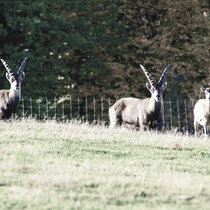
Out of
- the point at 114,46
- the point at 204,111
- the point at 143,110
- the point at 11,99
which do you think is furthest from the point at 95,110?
the point at 11,99

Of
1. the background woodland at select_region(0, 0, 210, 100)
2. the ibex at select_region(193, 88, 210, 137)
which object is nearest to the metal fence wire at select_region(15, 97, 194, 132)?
the background woodland at select_region(0, 0, 210, 100)

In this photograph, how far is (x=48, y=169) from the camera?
8.15 meters

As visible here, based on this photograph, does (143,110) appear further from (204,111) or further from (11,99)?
(11,99)

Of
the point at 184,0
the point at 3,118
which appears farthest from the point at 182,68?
the point at 3,118

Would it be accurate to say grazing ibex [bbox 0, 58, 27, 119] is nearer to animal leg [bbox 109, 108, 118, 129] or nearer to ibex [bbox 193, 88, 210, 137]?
animal leg [bbox 109, 108, 118, 129]

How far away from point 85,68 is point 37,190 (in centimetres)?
2157

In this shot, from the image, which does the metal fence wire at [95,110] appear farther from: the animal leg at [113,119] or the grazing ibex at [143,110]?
the grazing ibex at [143,110]

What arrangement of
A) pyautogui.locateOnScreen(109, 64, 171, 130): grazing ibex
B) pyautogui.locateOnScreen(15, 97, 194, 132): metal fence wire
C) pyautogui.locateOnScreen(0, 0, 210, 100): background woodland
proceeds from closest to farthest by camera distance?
pyautogui.locateOnScreen(109, 64, 171, 130): grazing ibex, pyautogui.locateOnScreen(0, 0, 210, 100): background woodland, pyautogui.locateOnScreen(15, 97, 194, 132): metal fence wire

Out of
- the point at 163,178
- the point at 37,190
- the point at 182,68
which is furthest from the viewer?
the point at 182,68

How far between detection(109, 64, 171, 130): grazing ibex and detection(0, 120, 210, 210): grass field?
154 inches

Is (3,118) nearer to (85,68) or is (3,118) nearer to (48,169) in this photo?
(48,169)

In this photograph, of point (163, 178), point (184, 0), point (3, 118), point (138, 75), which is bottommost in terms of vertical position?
point (163, 178)

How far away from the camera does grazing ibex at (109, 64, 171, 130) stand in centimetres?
1712

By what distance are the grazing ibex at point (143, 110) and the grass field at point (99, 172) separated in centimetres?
392
